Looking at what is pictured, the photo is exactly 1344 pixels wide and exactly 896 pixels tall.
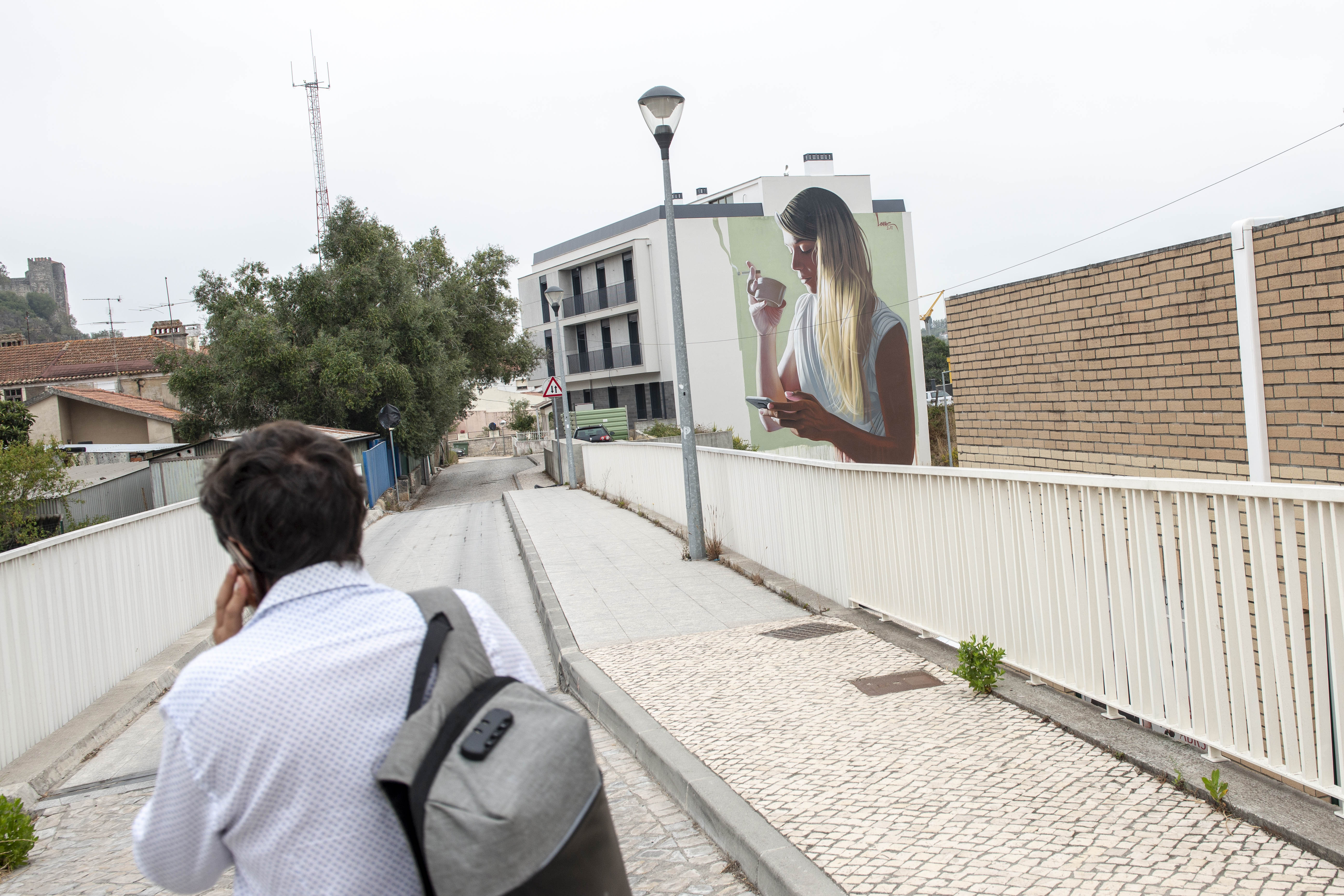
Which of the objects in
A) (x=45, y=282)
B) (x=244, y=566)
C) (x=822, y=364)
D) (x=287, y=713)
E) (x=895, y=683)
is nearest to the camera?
(x=287, y=713)

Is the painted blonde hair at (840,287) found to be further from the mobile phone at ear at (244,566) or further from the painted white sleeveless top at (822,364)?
the mobile phone at ear at (244,566)

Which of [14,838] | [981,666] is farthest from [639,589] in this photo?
[14,838]

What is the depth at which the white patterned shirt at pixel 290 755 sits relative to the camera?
5.12 feet

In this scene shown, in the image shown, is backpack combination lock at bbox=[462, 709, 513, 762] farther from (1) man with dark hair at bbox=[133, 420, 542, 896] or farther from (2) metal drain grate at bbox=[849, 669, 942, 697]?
(2) metal drain grate at bbox=[849, 669, 942, 697]

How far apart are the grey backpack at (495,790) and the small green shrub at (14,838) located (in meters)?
3.77

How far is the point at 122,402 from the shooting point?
3309 centimetres

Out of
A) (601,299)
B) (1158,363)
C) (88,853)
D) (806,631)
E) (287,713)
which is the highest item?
(601,299)

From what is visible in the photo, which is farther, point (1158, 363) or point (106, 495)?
point (106, 495)

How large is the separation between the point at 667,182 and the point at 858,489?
5096 millimetres

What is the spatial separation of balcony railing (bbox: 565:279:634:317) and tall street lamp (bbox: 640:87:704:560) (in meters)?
39.6

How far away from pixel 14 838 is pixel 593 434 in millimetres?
37817

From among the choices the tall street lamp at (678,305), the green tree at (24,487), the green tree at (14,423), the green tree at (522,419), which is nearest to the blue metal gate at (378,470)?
the green tree at (24,487)

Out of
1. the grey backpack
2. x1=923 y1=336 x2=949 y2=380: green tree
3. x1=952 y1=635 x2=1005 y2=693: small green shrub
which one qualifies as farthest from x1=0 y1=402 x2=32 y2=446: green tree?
x1=923 y1=336 x2=949 y2=380: green tree

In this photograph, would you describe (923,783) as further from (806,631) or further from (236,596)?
(236,596)
